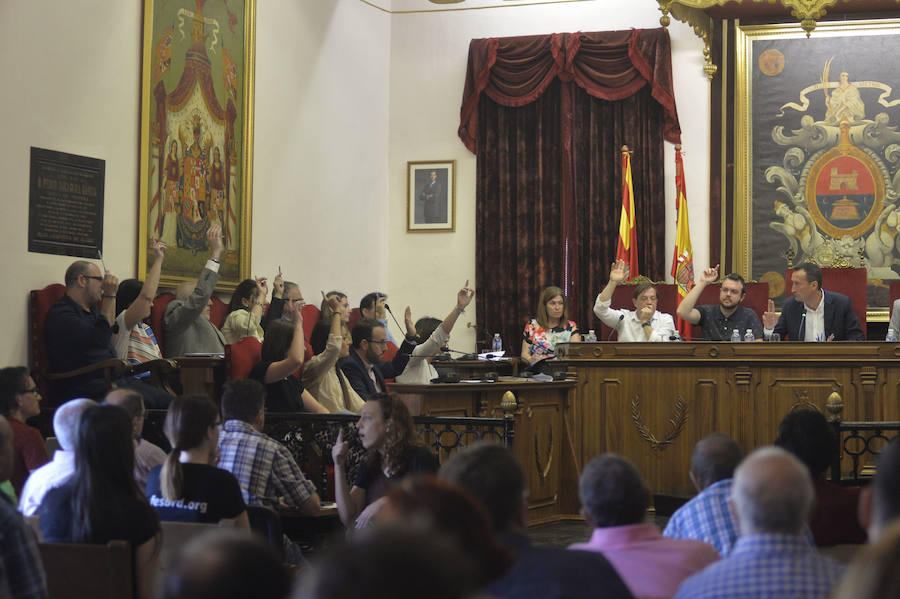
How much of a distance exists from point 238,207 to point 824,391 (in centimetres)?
490

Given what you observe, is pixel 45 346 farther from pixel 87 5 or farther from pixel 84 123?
pixel 87 5

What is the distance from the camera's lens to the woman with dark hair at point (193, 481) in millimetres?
3482

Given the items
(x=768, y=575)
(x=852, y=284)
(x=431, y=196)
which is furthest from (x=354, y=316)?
(x=768, y=575)

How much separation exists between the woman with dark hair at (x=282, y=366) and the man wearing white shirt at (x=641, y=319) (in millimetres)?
3234

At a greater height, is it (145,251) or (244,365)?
(145,251)

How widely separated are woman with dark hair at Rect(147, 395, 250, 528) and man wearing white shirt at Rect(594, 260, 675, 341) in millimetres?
5217

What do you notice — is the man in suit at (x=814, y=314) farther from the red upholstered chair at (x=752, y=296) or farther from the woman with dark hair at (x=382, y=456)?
the woman with dark hair at (x=382, y=456)

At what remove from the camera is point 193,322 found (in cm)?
764

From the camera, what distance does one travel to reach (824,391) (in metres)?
7.11

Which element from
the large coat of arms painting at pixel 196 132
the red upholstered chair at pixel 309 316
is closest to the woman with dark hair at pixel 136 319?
the large coat of arms painting at pixel 196 132

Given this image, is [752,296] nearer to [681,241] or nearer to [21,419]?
[681,241]

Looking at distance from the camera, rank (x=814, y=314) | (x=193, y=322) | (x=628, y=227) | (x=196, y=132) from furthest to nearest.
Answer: (x=628, y=227)
(x=196, y=132)
(x=814, y=314)
(x=193, y=322)

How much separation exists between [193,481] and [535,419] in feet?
12.2

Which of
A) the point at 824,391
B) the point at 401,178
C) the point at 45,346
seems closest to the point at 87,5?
the point at 45,346
